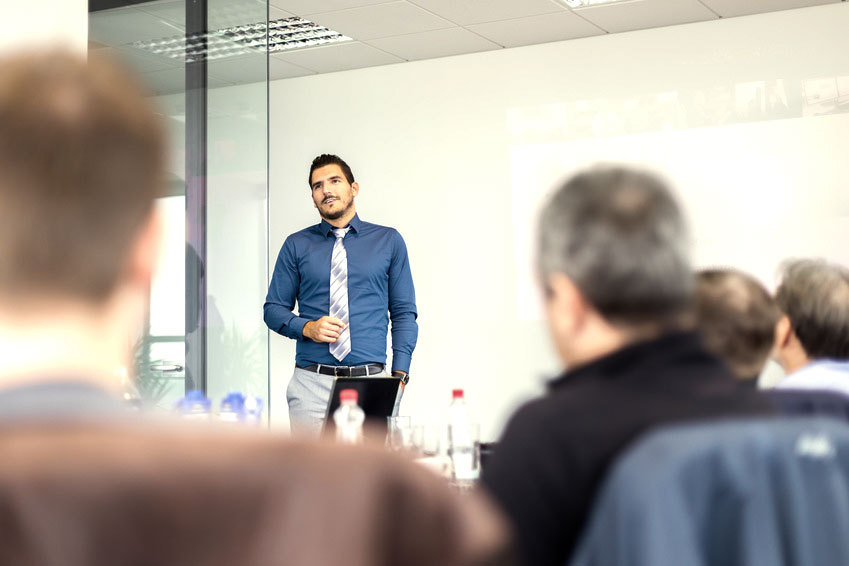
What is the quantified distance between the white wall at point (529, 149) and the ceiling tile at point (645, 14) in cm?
10

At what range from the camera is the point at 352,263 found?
435cm

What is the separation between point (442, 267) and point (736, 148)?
199 centimetres

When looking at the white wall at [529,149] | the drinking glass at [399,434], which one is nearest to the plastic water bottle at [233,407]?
the drinking glass at [399,434]

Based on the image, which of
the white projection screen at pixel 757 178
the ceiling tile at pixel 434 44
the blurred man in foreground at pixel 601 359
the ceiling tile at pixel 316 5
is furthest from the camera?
the ceiling tile at pixel 434 44

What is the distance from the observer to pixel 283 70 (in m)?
6.97

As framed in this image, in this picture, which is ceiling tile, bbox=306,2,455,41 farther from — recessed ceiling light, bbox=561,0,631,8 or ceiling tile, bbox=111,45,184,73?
ceiling tile, bbox=111,45,184,73

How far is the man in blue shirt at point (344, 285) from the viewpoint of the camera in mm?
4203

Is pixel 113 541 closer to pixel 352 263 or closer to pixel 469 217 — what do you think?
pixel 352 263

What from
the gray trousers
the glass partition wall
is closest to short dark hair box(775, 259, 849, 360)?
the glass partition wall

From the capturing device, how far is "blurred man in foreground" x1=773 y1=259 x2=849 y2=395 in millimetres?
2133

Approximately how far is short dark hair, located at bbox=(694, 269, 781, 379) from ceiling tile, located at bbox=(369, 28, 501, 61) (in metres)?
4.59

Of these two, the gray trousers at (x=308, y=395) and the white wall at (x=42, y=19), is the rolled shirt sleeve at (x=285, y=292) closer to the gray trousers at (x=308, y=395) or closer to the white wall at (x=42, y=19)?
the gray trousers at (x=308, y=395)

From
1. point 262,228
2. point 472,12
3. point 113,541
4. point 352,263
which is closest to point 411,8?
point 472,12

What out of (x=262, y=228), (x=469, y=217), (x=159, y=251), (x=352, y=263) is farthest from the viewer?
(x=469, y=217)
